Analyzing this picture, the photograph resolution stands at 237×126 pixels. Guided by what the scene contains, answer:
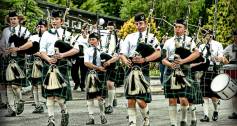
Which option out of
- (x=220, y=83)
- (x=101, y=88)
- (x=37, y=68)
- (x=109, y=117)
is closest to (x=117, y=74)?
(x=109, y=117)

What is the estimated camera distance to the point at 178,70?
816 centimetres

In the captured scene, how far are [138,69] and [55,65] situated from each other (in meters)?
1.23

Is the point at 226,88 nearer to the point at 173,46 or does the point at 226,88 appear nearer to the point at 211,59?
the point at 173,46

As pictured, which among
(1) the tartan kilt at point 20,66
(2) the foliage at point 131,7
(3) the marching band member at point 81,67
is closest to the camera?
(1) the tartan kilt at point 20,66

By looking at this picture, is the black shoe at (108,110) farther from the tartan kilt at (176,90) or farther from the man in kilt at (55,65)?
the tartan kilt at (176,90)

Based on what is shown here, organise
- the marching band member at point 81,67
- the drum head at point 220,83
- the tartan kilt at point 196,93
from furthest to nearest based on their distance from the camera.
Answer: the marching band member at point 81,67 → the tartan kilt at point 196,93 → the drum head at point 220,83

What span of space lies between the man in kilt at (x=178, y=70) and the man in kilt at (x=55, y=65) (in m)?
1.33

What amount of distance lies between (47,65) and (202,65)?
2673mm

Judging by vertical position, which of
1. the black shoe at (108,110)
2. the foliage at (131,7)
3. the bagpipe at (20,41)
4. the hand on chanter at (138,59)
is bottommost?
the black shoe at (108,110)

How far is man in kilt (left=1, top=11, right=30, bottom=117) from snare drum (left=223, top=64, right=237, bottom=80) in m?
3.30

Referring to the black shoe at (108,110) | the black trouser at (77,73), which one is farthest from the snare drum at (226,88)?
the black trouser at (77,73)

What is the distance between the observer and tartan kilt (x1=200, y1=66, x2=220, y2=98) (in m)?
10.0

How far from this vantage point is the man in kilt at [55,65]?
322 inches

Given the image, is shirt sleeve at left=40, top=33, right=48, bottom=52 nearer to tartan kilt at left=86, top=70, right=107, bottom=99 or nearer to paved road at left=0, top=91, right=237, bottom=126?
paved road at left=0, top=91, right=237, bottom=126
